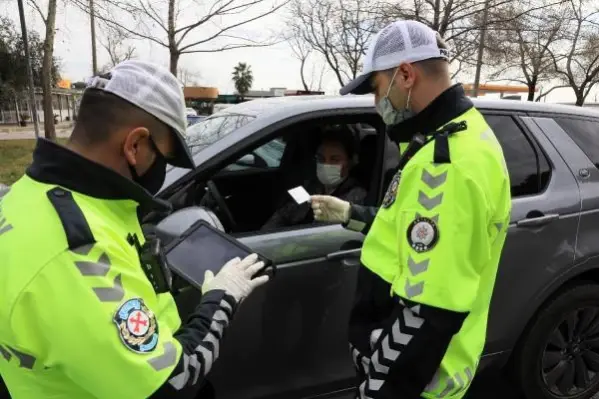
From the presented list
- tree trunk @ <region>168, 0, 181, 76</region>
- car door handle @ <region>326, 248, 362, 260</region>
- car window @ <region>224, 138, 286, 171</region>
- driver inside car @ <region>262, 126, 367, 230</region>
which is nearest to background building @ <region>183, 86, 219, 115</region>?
tree trunk @ <region>168, 0, 181, 76</region>

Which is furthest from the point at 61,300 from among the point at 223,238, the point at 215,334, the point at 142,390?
the point at 223,238

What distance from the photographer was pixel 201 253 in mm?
1625

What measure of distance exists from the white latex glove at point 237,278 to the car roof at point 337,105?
3.28 feet

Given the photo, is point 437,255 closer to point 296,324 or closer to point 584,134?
point 296,324

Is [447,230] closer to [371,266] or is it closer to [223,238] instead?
[371,266]

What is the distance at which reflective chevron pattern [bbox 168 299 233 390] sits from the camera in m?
1.06

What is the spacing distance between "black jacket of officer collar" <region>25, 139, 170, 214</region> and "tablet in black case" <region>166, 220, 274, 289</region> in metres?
0.49

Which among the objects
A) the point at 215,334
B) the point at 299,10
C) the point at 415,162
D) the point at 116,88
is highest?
the point at 299,10

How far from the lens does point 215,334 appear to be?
4.15 feet

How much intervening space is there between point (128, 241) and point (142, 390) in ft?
1.09

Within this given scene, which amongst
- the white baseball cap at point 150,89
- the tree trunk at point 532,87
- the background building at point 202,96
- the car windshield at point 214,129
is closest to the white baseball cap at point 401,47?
the white baseball cap at point 150,89

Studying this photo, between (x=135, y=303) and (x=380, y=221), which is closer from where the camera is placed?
(x=135, y=303)

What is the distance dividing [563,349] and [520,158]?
116 cm

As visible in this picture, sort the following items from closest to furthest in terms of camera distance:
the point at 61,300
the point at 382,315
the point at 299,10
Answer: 1. the point at 61,300
2. the point at 382,315
3. the point at 299,10
